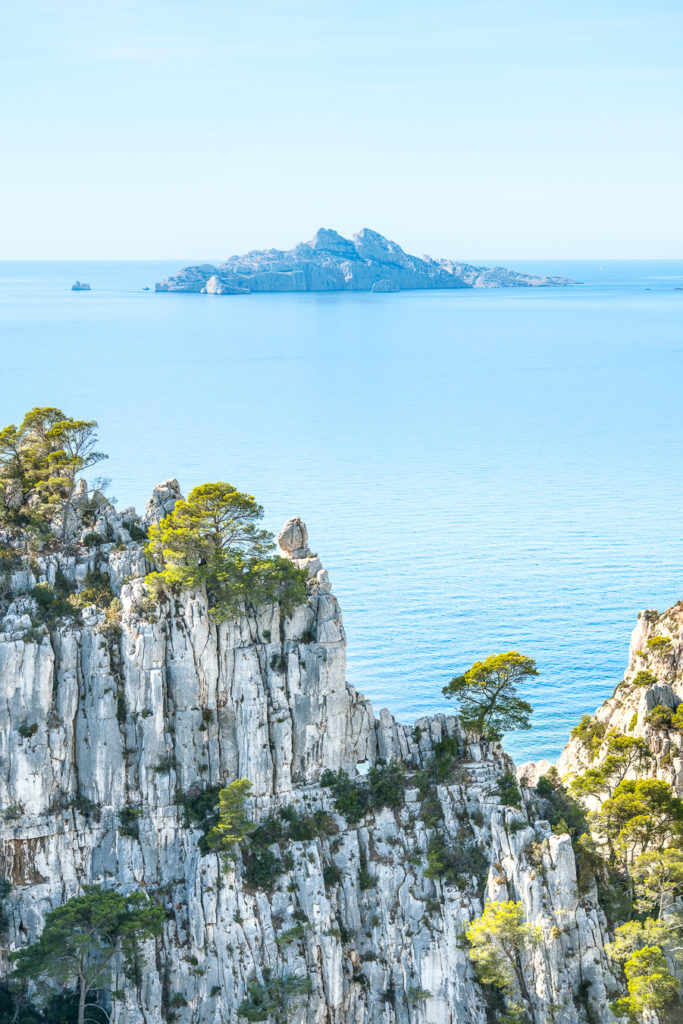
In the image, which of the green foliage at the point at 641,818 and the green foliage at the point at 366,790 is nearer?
the green foliage at the point at 641,818

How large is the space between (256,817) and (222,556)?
1505 cm

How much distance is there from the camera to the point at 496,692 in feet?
210

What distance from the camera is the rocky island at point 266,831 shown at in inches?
2223

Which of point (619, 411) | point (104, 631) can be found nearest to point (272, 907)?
point (104, 631)

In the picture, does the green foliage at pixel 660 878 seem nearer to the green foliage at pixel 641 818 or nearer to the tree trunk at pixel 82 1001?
the green foliage at pixel 641 818

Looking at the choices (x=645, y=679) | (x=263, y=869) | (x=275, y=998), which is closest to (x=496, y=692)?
(x=645, y=679)

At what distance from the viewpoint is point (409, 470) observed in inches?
5802

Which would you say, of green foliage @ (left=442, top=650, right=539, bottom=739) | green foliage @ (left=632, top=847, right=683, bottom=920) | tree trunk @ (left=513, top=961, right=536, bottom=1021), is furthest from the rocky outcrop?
tree trunk @ (left=513, top=961, right=536, bottom=1021)

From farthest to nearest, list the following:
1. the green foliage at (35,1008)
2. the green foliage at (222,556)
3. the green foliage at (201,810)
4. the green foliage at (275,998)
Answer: the green foliage at (222,556), the green foliage at (201,810), the green foliage at (35,1008), the green foliage at (275,998)

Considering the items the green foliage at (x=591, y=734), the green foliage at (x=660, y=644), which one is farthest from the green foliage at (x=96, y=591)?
the green foliage at (x=660, y=644)

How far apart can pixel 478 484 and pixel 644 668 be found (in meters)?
70.9

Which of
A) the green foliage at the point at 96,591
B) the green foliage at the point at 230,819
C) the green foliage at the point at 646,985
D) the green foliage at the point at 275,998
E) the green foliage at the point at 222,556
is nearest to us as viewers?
the green foliage at the point at 646,985

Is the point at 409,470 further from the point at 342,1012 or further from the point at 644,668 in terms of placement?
the point at 342,1012

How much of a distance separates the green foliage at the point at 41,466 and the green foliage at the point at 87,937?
22906mm
